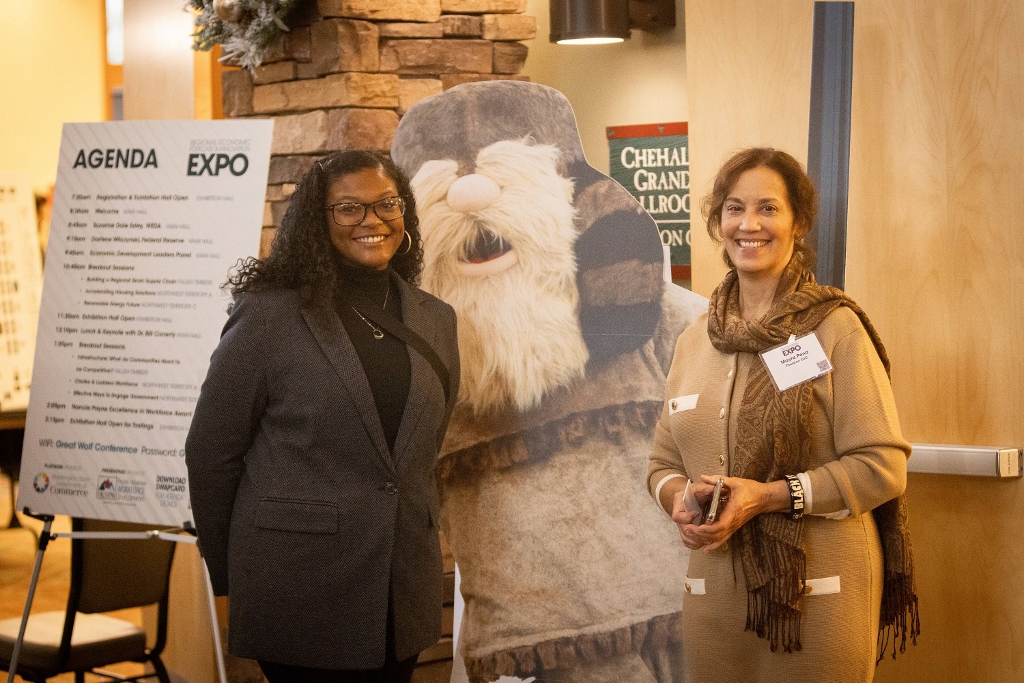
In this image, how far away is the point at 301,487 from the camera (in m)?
2.17

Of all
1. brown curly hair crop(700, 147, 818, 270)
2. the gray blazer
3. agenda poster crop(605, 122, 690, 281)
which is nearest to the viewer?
brown curly hair crop(700, 147, 818, 270)

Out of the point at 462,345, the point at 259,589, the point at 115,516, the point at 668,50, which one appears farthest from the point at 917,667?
the point at 115,516

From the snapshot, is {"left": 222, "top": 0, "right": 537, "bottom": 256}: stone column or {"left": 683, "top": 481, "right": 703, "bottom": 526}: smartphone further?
{"left": 222, "top": 0, "right": 537, "bottom": 256}: stone column

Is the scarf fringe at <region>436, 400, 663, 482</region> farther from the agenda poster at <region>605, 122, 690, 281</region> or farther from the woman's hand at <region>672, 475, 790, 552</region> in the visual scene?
the woman's hand at <region>672, 475, 790, 552</region>

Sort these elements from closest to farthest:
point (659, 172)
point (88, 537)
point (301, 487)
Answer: point (301, 487) < point (659, 172) < point (88, 537)

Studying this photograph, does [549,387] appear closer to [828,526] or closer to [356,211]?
[356,211]

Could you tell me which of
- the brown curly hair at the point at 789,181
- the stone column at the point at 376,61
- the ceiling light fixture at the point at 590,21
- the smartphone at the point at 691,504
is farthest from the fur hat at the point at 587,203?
the smartphone at the point at 691,504

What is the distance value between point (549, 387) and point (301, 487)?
689mm

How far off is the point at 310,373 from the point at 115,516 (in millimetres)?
990

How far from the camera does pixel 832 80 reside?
2.48m

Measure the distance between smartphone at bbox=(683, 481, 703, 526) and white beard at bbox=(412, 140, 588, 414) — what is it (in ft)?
2.06

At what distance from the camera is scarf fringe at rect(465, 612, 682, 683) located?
2553 mm

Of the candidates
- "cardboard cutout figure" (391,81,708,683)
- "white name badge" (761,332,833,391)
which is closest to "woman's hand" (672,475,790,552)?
"white name badge" (761,332,833,391)

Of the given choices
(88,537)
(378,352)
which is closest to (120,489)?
(88,537)
